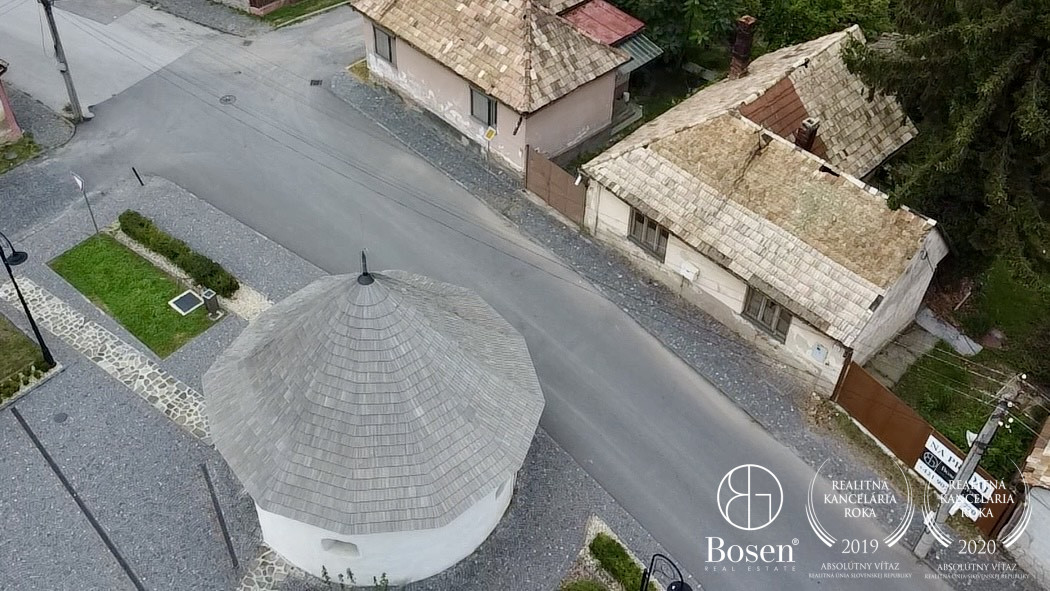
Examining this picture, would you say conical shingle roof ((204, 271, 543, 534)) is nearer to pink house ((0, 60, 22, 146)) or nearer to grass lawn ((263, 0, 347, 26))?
pink house ((0, 60, 22, 146))

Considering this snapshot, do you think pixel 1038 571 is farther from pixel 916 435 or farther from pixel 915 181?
pixel 915 181

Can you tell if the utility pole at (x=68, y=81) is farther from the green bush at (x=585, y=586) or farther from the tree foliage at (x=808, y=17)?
the tree foliage at (x=808, y=17)

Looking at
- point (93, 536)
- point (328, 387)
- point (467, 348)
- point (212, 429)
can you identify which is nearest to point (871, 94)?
point (467, 348)

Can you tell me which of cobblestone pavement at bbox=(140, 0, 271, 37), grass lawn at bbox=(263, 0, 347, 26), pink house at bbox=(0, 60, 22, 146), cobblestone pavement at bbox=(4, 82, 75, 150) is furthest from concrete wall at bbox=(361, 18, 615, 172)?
pink house at bbox=(0, 60, 22, 146)

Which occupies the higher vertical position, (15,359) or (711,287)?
(711,287)

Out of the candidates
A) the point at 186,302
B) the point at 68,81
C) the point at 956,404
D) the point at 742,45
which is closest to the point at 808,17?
the point at 742,45

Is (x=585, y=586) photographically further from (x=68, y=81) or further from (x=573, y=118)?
(x=68, y=81)
